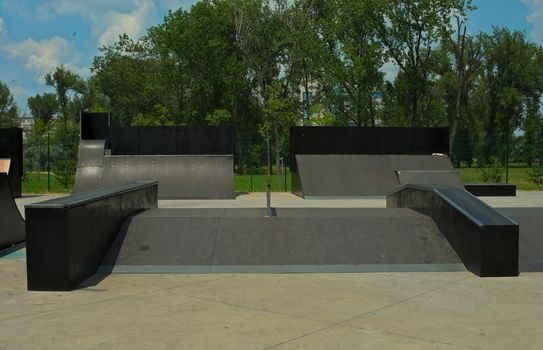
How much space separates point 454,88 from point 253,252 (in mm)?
63632

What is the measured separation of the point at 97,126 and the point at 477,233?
60.8 feet

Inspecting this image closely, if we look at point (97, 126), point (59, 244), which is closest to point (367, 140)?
point (97, 126)

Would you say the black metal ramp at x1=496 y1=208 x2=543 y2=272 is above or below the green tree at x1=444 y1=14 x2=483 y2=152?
below

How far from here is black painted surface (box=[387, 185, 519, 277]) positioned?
7168mm

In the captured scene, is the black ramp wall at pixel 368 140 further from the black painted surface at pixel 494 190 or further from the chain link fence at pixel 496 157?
the chain link fence at pixel 496 157

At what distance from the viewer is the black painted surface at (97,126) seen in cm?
2236

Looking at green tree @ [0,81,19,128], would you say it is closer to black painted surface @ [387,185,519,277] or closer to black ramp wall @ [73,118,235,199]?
black ramp wall @ [73,118,235,199]

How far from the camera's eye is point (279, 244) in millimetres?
8070

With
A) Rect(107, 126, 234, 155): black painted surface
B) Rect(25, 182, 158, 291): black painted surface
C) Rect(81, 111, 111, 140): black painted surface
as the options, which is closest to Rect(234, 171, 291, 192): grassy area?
Rect(107, 126, 234, 155): black painted surface

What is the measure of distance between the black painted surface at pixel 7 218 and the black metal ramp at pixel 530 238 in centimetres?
828

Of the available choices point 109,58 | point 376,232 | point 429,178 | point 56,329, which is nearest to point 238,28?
point 109,58

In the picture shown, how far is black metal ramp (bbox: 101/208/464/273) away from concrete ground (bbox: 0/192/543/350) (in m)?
0.32

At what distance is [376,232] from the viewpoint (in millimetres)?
8445

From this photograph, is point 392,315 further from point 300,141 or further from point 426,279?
point 300,141
